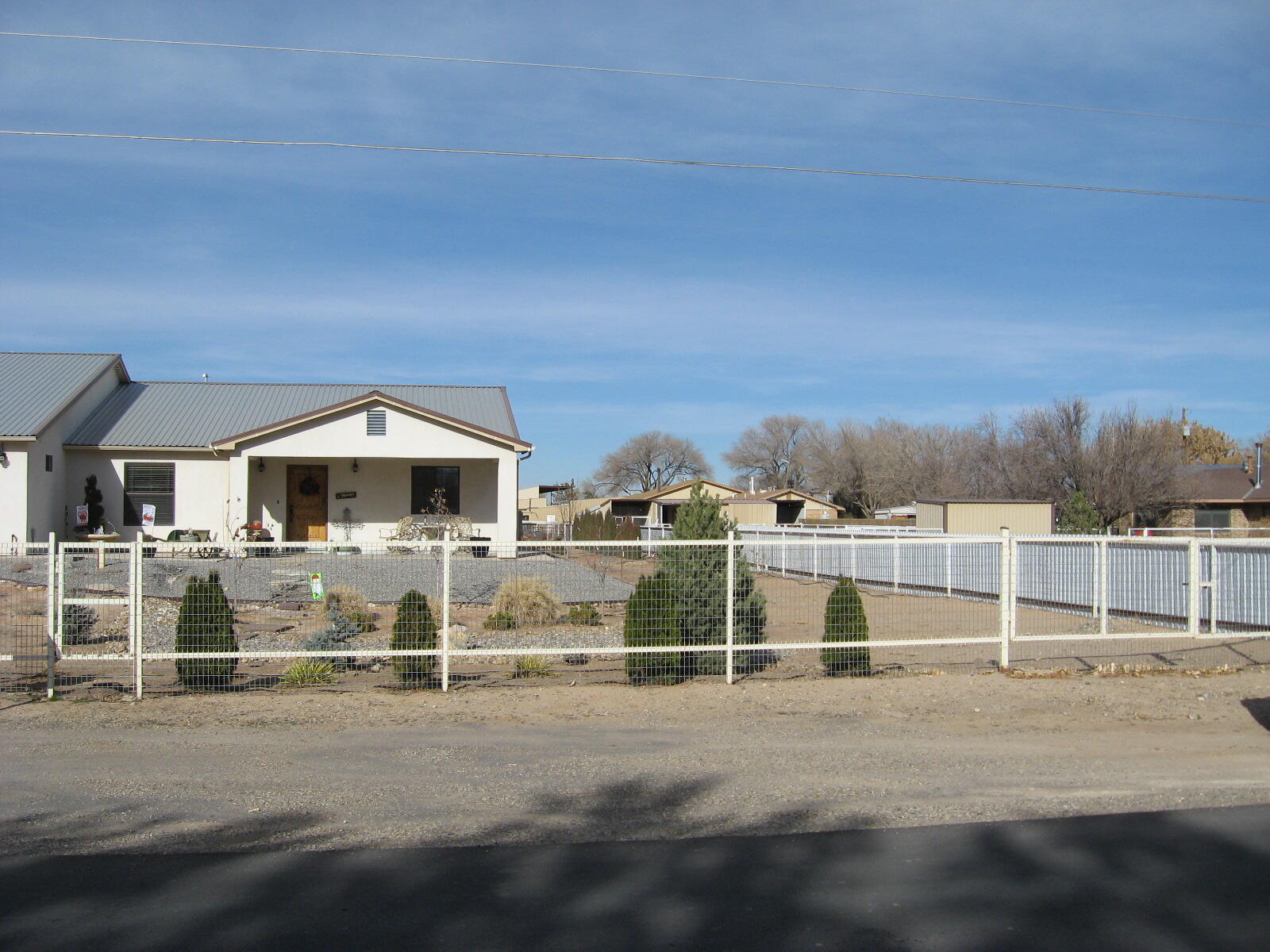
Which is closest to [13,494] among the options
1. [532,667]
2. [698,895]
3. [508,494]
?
[508,494]

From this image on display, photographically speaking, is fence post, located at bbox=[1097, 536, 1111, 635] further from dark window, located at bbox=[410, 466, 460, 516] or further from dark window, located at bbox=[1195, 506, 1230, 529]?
dark window, located at bbox=[1195, 506, 1230, 529]

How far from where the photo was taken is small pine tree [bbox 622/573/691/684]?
36.4 ft

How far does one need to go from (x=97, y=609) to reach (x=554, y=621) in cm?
715

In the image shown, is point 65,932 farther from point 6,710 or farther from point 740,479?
point 740,479

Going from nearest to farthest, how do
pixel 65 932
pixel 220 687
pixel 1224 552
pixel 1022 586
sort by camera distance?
pixel 65 932 → pixel 220 687 → pixel 1224 552 → pixel 1022 586

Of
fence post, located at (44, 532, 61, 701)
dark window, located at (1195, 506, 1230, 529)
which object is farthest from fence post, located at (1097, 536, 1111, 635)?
dark window, located at (1195, 506, 1230, 529)

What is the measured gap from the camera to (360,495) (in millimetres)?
28406

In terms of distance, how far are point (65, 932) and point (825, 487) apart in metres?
79.7

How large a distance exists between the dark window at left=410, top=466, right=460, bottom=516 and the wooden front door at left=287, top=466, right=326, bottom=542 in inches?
96.3

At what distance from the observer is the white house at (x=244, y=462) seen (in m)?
26.2

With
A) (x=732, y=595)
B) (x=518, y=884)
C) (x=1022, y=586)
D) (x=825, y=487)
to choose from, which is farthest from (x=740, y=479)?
(x=518, y=884)

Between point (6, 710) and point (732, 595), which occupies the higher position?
point (732, 595)

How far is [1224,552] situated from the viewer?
579 inches

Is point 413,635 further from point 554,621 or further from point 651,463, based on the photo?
point 651,463
